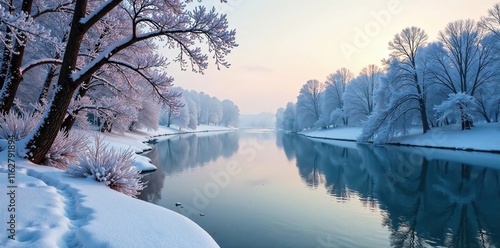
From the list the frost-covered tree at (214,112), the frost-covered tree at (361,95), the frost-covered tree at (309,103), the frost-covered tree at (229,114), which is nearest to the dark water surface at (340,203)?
the frost-covered tree at (361,95)

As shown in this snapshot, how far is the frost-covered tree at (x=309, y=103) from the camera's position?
67125mm

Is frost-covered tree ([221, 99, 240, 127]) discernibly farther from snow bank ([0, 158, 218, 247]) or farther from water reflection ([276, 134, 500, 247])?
snow bank ([0, 158, 218, 247])

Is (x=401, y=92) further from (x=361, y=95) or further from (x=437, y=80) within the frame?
(x=361, y=95)

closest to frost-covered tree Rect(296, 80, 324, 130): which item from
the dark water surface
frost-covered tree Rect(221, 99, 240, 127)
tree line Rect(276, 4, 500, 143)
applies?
tree line Rect(276, 4, 500, 143)

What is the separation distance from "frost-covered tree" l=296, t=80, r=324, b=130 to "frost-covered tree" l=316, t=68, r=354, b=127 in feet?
Result: 19.5

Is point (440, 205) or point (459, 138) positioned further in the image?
point (459, 138)

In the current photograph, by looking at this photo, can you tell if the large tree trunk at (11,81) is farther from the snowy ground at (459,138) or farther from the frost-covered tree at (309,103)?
the frost-covered tree at (309,103)

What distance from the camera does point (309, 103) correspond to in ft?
224

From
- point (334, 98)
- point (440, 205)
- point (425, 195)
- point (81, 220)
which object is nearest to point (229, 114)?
point (334, 98)

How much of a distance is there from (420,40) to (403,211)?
3058 centimetres

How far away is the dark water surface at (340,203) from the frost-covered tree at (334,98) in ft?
130

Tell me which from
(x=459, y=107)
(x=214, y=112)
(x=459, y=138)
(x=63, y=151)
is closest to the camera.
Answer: (x=63, y=151)

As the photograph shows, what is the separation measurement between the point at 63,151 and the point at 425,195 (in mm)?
12450

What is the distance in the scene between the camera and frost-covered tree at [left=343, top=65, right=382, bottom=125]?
50.4 meters
